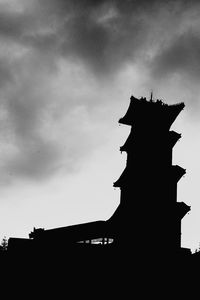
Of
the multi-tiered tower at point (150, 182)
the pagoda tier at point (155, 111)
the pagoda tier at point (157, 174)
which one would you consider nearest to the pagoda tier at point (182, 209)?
the multi-tiered tower at point (150, 182)

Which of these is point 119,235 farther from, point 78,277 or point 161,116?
point 161,116

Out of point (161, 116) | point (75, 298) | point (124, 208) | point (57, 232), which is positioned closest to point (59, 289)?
point (75, 298)

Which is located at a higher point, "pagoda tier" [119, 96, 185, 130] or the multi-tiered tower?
"pagoda tier" [119, 96, 185, 130]

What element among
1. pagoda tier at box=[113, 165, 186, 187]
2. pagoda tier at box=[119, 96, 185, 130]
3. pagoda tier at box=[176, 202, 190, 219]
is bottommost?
pagoda tier at box=[176, 202, 190, 219]

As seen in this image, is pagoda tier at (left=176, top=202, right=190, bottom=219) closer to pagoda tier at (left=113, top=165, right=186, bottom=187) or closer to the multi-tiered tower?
the multi-tiered tower

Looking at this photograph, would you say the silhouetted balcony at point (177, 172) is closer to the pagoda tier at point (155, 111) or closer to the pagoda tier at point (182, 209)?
the pagoda tier at point (182, 209)

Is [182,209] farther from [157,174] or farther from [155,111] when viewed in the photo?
[155,111]

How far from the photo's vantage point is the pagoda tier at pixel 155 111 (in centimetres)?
2448

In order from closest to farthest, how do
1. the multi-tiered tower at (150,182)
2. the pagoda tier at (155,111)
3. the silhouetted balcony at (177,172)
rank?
the multi-tiered tower at (150,182)
the silhouetted balcony at (177,172)
the pagoda tier at (155,111)

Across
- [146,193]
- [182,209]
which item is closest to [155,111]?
[146,193]

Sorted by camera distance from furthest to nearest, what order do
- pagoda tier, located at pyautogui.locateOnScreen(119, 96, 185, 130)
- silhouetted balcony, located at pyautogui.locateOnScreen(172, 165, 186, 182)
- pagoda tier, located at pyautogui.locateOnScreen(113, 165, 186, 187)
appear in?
pagoda tier, located at pyautogui.locateOnScreen(119, 96, 185, 130) → silhouetted balcony, located at pyautogui.locateOnScreen(172, 165, 186, 182) → pagoda tier, located at pyautogui.locateOnScreen(113, 165, 186, 187)

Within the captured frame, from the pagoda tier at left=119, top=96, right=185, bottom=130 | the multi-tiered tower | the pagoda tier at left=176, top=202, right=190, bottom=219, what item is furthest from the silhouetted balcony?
the pagoda tier at left=119, top=96, right=185, bottom=130

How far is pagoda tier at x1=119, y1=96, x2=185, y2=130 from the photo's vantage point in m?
Result: 24.5

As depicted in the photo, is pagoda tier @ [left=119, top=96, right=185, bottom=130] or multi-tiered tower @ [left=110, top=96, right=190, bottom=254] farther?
pagoda tier @ [left=119, top=96, right=185, bottom=130]
